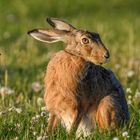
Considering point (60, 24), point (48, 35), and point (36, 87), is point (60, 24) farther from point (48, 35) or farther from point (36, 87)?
point (36, 87)

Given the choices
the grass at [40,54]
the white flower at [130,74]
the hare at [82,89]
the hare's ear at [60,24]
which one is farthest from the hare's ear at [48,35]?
the white flower at [130,74]

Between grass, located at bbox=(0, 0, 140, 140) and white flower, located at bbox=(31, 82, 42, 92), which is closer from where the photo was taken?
grass, located at bbox=(0, 0, 140, 140)

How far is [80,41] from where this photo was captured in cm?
732

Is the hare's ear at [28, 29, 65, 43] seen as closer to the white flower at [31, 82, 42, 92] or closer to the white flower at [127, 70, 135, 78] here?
the white flower at [31, 82, 42, 92]

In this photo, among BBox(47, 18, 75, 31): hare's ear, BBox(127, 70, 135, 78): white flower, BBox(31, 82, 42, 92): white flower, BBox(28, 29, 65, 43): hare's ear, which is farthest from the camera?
BBox(127, 70, 135, 78): white flower

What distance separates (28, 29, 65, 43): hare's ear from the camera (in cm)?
741

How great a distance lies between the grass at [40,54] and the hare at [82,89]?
0.54 ft

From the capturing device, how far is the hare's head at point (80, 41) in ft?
23.5

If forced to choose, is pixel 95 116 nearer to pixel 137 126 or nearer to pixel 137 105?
pixel 137 126

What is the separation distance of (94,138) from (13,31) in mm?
10022

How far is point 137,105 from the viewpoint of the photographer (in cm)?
849

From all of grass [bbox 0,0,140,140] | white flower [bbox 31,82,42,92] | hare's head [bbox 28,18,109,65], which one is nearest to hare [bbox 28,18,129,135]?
hare's head [bbox 28,18,109,65]

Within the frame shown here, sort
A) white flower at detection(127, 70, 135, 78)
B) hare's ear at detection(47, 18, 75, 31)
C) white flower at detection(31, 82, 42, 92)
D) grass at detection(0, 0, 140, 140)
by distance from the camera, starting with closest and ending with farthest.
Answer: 1. grass at detection(0, 0, 140, 140)
2. hare's ear at detection(47, 18, 75, 31)
3. white flower at detection(31, 82, 42, 92)
4. white flower at detection(127, 70, 135, 78)

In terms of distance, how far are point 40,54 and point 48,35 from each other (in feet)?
19.7
